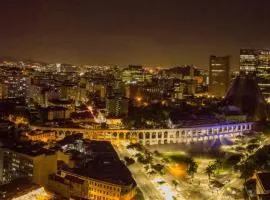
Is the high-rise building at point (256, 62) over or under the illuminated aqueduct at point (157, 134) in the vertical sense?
over

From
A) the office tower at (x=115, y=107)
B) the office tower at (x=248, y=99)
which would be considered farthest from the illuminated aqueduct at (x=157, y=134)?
the office tower at (x=115, y=107)

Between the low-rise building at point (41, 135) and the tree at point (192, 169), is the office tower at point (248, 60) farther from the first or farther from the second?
the tree at point (192, 169)

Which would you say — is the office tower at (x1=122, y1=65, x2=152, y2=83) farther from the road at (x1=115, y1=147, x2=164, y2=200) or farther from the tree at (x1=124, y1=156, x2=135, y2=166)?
the road at (x1=115, y1=147, x2=164, y2=200)

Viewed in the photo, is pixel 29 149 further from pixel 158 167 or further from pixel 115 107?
pixel 115 107

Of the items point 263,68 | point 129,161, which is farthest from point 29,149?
point 263,68

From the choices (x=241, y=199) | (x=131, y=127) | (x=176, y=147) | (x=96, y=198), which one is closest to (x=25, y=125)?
(x=131, y=127)

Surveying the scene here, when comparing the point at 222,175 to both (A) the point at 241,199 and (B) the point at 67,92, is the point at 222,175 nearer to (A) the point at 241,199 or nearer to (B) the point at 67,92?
(A) the point at 241,199
